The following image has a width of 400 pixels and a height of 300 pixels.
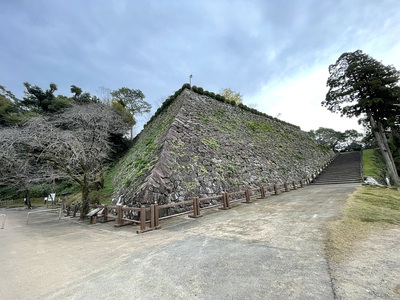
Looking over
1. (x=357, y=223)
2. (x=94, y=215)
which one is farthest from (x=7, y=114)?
(x=357, y=223)

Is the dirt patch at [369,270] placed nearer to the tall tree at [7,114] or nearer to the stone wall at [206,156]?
the stone wall at [206,156]

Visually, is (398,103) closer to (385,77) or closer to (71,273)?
(385,77)

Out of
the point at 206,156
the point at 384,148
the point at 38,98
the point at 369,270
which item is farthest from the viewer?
the point at 38,98

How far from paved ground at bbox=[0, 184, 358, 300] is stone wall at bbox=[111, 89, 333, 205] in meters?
2.87

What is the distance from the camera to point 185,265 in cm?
314

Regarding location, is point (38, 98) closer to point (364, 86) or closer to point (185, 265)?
point (185, 265)

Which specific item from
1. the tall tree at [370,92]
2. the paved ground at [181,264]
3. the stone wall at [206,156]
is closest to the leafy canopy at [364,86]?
the tall tree at [370,92]

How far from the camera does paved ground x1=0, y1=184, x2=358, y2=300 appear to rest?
7.89ft

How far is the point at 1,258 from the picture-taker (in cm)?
425

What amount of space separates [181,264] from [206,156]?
7.42 m

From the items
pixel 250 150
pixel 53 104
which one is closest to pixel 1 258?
pixel 250 150

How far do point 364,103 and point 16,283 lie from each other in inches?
831

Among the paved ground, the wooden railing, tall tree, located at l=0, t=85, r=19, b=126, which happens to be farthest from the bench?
tall tree, located at l=0, t=85, r=19, b=126

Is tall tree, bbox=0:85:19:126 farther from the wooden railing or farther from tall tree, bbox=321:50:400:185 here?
tall tree, bbox=321:50:400:185
